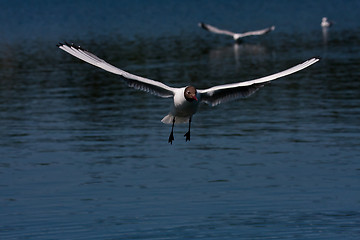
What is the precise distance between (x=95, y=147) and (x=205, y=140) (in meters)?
3.34

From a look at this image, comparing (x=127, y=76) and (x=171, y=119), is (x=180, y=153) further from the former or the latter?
(x=127, y=76)

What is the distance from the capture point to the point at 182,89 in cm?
1777

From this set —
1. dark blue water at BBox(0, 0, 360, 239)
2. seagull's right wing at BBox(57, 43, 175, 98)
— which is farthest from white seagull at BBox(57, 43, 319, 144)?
dark blue water at BBox(0, 0, 360, 239)

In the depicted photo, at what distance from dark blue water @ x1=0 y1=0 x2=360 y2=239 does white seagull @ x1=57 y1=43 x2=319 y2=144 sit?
2.55 m

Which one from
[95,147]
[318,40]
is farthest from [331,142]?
[318,40]

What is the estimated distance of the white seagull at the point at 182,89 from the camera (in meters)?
17.5

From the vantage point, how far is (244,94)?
1848cm

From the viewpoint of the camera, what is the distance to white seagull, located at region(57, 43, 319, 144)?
1755 centimetres

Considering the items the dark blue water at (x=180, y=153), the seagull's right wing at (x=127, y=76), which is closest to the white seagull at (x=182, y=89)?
the seagull's right wing at (x=127, y=76)

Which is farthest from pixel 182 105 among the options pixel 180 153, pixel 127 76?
pixel 180 153

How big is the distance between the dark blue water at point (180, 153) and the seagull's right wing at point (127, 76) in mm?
2870

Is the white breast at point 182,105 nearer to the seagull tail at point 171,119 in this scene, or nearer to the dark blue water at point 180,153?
the seagull tail at point 171,119

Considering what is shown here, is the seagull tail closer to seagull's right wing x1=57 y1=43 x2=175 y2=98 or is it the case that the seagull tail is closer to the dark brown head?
seagull's right wing x1=57 y1=43 x2=175 y2=98

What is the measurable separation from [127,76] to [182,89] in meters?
1.14
